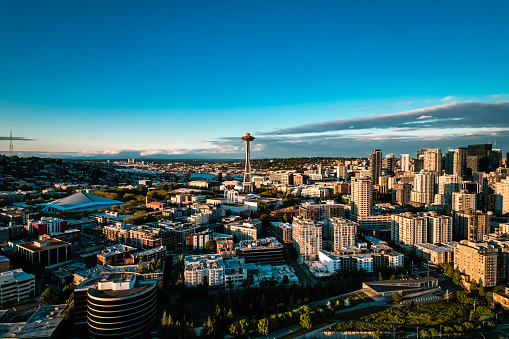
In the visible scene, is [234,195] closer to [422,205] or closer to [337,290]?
[422,205]

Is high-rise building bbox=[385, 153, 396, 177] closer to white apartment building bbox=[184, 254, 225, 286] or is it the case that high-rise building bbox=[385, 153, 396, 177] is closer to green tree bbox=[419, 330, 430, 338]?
white apartment building bbox=[184, 254, 225, 286]

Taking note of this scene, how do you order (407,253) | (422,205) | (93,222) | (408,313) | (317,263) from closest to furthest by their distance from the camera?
(408,313) < (317,263) < (407,253) < (93,222) < (422,205)

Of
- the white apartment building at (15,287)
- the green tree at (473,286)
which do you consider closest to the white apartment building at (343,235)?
the green tree at (473,286)

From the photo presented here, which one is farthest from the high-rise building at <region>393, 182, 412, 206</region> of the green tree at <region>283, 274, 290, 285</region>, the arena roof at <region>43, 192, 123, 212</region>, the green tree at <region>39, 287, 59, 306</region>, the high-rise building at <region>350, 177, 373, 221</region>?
the green tree at <region>39, 287, 59, 306</region>

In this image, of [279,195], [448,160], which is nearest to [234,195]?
[279,195]

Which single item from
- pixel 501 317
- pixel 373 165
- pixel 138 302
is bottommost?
pixel 501 317

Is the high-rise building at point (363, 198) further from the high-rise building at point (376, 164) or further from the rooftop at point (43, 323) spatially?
the high-rise building at point (376, 164)

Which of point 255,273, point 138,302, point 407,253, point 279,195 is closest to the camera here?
point 138,302
